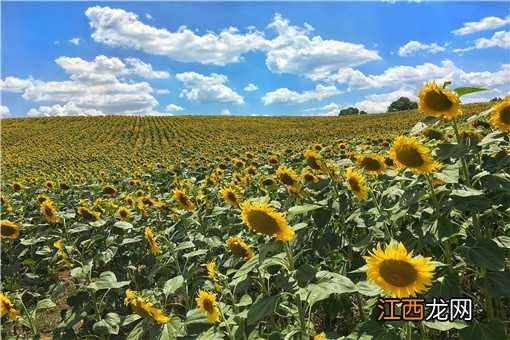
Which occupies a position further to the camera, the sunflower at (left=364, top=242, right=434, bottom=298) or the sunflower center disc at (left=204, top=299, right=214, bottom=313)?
the sunflower center disc at (left=204, top=299, right=214, bottom=313)

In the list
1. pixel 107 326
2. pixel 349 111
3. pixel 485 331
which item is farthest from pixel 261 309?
pixel 349 111

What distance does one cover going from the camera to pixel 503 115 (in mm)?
2922

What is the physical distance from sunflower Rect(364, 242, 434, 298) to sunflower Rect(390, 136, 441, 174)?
74 centimetres

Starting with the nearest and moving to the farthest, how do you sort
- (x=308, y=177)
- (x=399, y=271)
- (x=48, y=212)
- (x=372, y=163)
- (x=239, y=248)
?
(x=399, y=271), (x=239, y=248), (x=372, y=163), (x=308, y=177), (x=48, y=212)

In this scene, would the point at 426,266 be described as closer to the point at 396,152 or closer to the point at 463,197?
the point at 463,197

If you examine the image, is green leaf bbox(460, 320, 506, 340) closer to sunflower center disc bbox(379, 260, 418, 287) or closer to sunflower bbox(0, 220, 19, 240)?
sunflower center disc bbox(379, 260, 418, 287)

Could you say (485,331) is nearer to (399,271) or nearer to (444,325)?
(444,325)

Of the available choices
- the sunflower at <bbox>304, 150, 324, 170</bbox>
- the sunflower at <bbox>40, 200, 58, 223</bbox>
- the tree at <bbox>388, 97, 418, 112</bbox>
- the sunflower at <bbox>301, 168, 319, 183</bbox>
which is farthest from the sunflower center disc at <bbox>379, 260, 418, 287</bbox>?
the tree at <bbox>388, 97, 418, 112</bbox>

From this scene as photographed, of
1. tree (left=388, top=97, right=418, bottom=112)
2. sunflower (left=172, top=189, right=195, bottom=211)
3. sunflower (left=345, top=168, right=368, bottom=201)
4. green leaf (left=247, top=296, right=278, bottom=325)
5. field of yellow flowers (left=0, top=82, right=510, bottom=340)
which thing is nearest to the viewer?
green leaf (left=247, top=296, right=278, bottom=325)

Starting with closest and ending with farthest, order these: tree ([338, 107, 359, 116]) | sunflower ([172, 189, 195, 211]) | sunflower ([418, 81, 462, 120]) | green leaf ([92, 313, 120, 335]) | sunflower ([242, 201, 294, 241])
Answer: sunflower ([242, 201, 294, 241]), sunflower ([418, 81, 462, 120]), green leaf ([92, 313, 120, 335]), sunflower ([172, 189, 195, 211]), tree ([338, 107, 359, 116])

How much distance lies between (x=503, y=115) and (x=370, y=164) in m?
1.08

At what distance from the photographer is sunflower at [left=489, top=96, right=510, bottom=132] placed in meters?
2.90

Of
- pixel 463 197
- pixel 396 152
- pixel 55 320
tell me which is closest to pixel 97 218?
pixel 55 320

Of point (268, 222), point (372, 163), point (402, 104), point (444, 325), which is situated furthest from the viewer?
point (402, 104)
